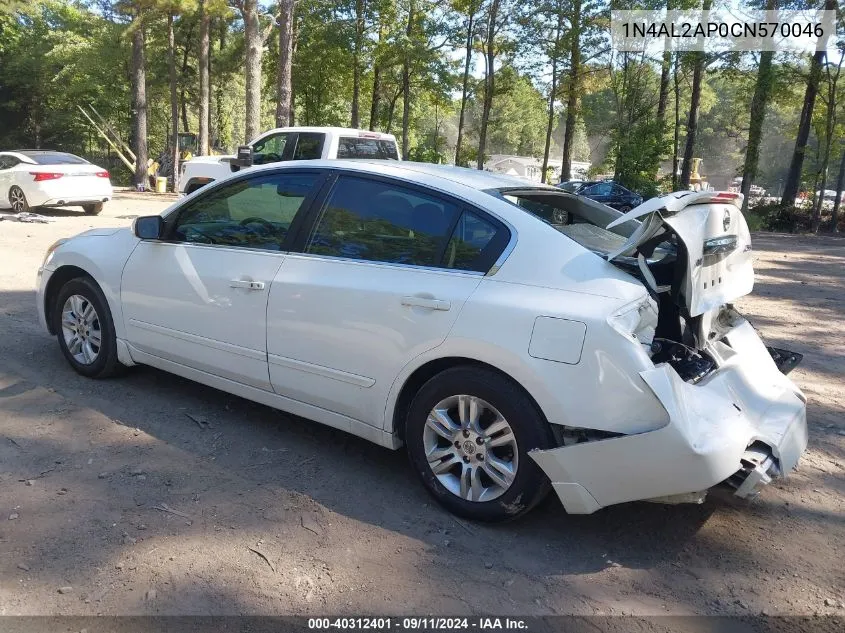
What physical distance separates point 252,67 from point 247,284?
15546mm

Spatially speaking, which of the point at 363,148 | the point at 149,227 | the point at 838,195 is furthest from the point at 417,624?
the point at 838,195

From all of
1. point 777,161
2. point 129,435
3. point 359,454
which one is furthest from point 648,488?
point 777,161

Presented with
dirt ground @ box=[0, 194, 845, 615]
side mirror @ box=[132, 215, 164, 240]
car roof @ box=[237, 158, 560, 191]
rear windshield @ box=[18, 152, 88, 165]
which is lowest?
dirt ground @ box=[0, 194, 845, 615]

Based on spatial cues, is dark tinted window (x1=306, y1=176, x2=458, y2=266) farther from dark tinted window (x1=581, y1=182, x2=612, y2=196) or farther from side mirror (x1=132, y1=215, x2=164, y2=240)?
dark tinted window (x1=581, y1=182, x2=612, y2=196)

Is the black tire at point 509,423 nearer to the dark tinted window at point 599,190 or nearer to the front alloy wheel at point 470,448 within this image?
the front alloy wheel at point 470,448

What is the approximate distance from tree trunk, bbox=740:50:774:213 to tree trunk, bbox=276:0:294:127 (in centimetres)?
1533

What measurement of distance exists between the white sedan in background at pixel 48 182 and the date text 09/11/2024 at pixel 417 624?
14.5 metres

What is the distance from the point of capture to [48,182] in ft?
46.8

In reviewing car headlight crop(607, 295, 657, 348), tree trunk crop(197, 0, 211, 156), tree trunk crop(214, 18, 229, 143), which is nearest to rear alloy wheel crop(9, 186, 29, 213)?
tree trunk crop(197, 0, 211, 156)

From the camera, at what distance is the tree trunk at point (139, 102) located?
2306cm

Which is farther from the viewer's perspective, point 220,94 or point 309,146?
point 220,94

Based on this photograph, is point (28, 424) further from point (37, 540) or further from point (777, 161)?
point (777, 161)

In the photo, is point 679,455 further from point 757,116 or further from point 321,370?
point 757,116

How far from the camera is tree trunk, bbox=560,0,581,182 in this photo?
88.8ft
